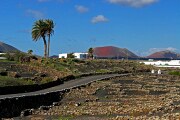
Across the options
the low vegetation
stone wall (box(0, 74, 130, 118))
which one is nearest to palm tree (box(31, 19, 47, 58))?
the low vegetation

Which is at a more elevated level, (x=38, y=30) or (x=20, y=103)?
(x=38, y=30)

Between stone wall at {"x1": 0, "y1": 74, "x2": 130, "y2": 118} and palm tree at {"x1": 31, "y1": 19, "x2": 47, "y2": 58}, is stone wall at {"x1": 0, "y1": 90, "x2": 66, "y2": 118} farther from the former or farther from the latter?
palm tree at {"x1": 31, "y1": 19, "x2": 47, "y2": 58}

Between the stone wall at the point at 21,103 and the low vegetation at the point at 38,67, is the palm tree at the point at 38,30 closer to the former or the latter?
the low vegetation at the point at 38,67

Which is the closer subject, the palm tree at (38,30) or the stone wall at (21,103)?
the stone wall at (21,103)

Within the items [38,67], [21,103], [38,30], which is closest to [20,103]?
[21,103]

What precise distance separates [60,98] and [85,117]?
1693 cm

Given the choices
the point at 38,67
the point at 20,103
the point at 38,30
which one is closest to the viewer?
the point at 20,103

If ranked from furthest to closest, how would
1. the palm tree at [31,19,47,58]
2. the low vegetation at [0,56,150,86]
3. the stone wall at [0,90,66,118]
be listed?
the palm tree at [31,19,47,58] → the low vegetation at [0,56,150,86] → the stone wall at [0,90,66,118]

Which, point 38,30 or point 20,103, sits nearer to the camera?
point 20,103

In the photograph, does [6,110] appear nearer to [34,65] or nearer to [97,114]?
[97,114]

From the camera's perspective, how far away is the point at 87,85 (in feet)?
222

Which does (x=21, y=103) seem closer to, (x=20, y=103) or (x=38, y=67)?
(x=20, y=103)

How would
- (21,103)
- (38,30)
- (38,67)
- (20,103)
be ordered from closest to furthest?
(20,103), (21,103), (38,67), (38,30)

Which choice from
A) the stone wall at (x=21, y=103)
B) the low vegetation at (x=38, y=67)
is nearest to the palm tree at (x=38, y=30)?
the low vegetation at (x=38, y=67)
